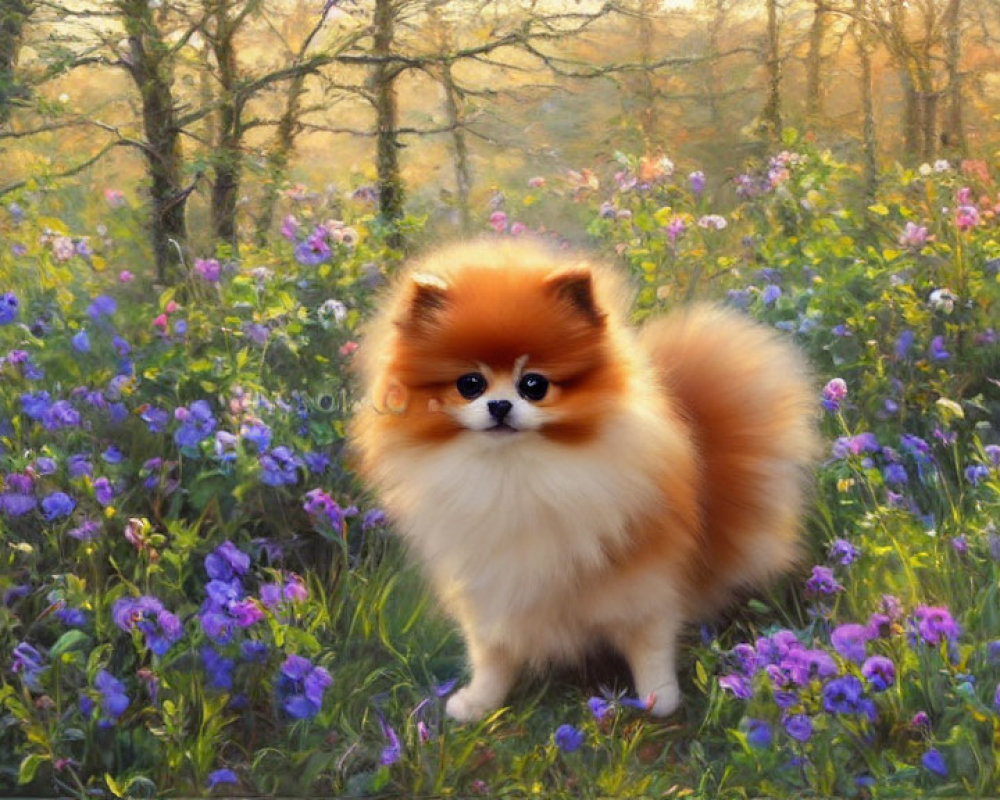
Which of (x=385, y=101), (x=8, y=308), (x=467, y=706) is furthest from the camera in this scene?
(x=385, y=101)

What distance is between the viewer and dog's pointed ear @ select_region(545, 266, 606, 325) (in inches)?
92.6

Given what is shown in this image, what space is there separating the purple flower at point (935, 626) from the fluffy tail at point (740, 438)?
0.56 metres

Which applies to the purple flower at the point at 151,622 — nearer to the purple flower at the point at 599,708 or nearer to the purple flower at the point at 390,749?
the purple flower at the point at 390,749

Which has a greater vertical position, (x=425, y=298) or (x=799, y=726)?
(x=425, y=298)

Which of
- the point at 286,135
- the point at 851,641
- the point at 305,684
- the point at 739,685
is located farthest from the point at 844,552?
the point at 286,135

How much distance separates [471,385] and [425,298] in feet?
0.66

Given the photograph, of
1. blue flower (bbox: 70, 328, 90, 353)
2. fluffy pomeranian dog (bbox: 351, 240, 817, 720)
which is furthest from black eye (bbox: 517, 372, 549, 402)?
blue flower (bbox: 70, 328, 90, 353)

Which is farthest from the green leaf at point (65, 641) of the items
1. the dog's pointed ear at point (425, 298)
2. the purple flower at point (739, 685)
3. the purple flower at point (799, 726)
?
the purple flower at point (799, 726)

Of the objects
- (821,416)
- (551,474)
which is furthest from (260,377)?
(821,416)

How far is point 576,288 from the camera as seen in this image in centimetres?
236

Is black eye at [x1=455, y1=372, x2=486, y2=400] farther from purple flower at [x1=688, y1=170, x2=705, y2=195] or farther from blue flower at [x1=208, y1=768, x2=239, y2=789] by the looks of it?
purple flower at [x1=688, y1=170, x2=705, y2=195]

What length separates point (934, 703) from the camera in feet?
7.61

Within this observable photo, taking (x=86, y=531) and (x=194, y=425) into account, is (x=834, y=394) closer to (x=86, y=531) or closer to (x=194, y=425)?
(x=194, y=425)

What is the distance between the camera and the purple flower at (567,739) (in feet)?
7.79
